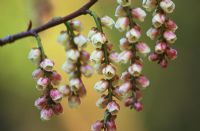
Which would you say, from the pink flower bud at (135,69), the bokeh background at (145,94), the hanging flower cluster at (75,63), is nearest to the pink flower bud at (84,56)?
the hanging flower cluster at (75,63)

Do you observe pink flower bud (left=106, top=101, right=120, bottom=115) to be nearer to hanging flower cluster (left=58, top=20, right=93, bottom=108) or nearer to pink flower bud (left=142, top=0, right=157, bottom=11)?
hanging flower cluster (left=58, top=20, right=93, bottom=108)

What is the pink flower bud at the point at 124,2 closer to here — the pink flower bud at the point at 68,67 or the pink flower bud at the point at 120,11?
the pink flower bud at the point at 120,11

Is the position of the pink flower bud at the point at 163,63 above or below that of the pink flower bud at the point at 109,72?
above

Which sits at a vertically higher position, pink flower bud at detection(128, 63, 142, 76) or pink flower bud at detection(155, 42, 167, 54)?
pink flower bud at detection(155, 42, 167, 54)

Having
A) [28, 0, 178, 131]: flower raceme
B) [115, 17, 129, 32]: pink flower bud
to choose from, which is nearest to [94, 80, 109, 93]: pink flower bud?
[28, 0, 178, 131]: flower raceme

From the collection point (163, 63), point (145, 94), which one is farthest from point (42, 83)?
point (145, 94)

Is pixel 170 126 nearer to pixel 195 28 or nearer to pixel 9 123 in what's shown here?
pixel 195 28

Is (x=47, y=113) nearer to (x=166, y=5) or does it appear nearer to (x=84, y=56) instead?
(x=84, y=56)
